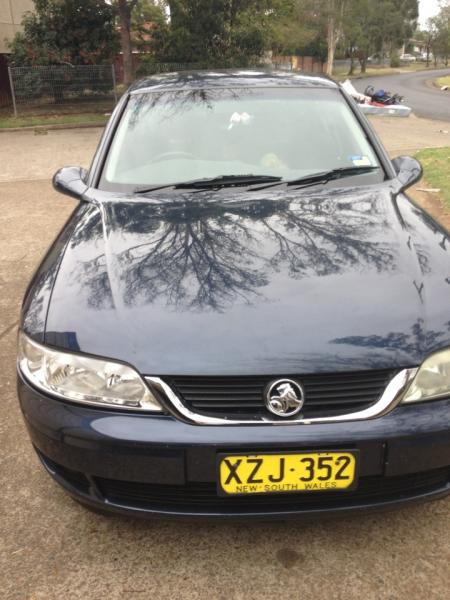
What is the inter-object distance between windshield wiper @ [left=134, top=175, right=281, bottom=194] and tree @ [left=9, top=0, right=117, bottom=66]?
16.0m

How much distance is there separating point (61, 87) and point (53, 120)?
121cm

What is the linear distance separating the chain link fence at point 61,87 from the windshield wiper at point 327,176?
14.4 meters

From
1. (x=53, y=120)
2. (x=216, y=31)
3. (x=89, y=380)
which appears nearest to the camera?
(x=89, y=380)

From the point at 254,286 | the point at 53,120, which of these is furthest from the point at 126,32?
the point at 254,286

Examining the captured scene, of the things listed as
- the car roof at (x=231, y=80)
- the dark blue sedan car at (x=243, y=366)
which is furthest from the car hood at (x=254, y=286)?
the car roof at (x=231, y=80)

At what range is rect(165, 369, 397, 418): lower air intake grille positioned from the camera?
168 centimetres

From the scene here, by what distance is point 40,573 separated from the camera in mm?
1918

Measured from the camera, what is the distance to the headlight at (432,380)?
1730mm

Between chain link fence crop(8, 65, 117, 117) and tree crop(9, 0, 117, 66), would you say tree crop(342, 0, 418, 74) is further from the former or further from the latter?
chain link fence crop(8, 65, 117, 117)

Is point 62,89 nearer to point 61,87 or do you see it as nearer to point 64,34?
point 61,87

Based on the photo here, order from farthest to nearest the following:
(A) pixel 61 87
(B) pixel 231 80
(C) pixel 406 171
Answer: (A) pixel 61 87 → (B) pixel 231 80 → (C) pixel 406 171

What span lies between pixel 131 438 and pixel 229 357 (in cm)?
36

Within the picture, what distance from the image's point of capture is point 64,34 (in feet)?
57.0

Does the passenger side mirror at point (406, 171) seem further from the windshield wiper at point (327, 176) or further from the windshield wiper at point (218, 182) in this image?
the windshield wiper at point (218, 182)
